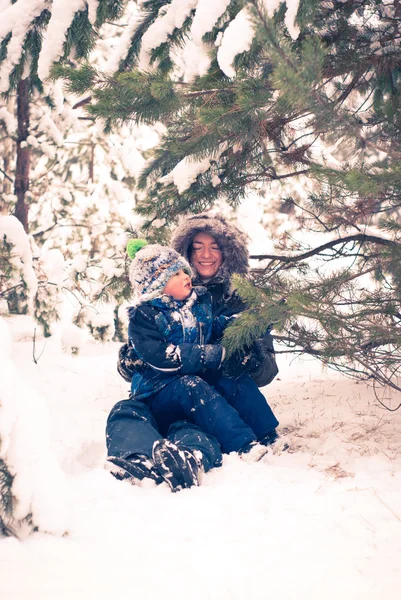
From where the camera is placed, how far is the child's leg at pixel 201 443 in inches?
125

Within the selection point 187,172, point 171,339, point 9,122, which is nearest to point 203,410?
point 171,339

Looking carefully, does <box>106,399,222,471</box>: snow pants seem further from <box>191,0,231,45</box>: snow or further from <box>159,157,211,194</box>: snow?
<box>191,0,231,45</box>: snow

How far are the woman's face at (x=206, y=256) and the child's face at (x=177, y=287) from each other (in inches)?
23.8

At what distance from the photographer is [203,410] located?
354 centimetres

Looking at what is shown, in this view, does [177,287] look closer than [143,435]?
No

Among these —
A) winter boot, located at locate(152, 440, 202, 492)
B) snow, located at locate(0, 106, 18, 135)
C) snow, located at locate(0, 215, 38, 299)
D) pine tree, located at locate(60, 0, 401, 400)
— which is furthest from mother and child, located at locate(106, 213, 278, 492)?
snow, located at locate(0, 106, 18, 135)

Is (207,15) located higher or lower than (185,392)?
higher

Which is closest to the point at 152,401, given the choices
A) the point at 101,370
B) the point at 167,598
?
the point at 167,598

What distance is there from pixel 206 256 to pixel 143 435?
5.60 ft

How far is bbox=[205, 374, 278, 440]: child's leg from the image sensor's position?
12.6 feet

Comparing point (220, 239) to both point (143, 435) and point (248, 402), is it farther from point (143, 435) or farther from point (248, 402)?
point (143, 435)

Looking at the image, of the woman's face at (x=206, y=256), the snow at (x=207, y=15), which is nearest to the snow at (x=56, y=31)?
the snow at (x=207, y=15)

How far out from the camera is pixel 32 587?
67.3 inches

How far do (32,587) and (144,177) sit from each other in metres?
3.32
